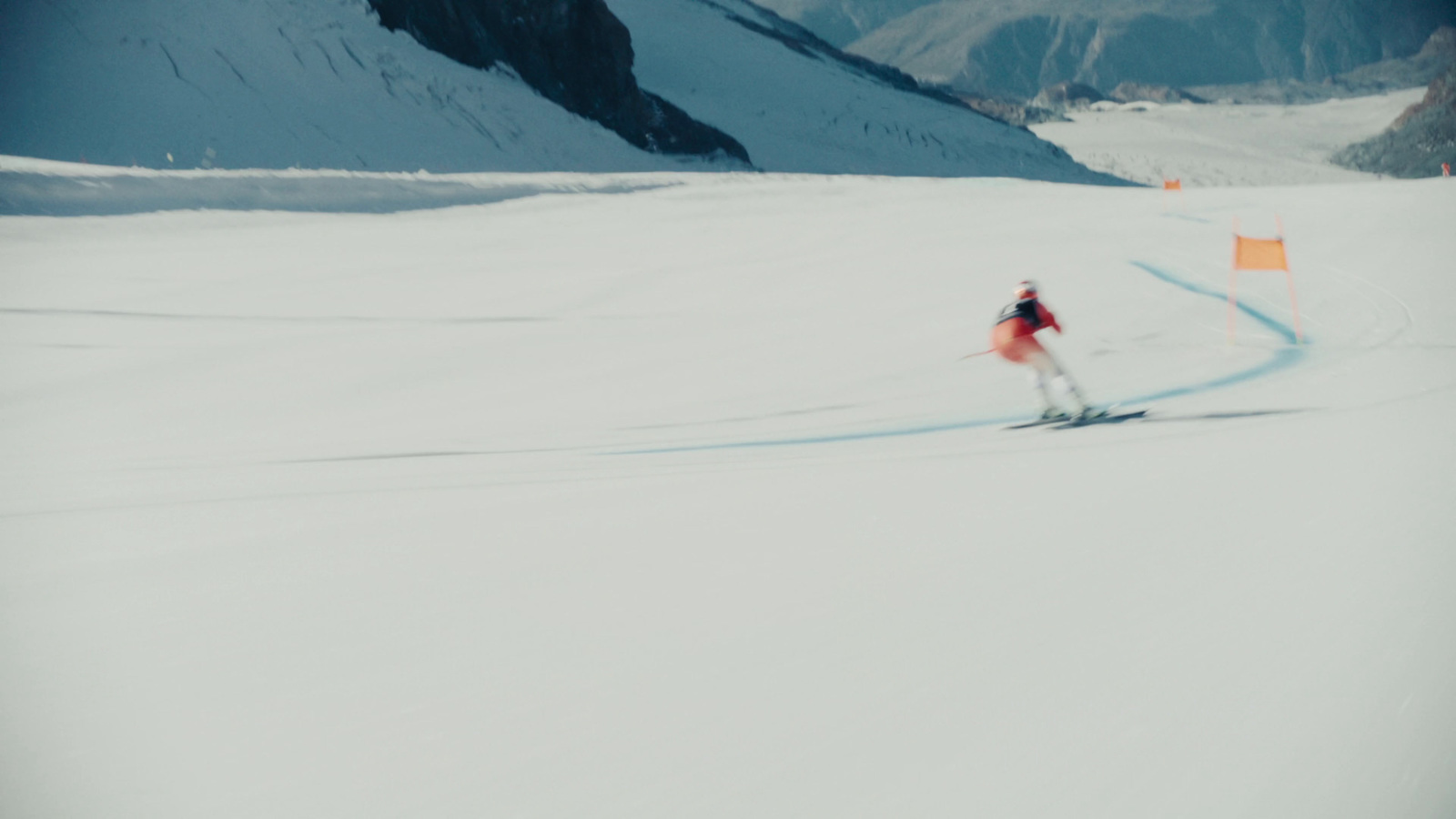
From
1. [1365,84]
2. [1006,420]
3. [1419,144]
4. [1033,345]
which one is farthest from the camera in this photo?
[1365,84]

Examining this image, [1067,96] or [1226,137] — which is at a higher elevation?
[1067,96]

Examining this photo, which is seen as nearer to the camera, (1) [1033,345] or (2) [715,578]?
(2) [715,578]

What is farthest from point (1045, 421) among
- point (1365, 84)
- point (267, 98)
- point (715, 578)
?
point (1365, 84)

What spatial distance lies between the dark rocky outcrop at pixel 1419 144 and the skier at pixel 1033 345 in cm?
4208

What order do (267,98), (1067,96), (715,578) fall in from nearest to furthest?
1. (715,578)
2. (267,98)
3. (1067,96)

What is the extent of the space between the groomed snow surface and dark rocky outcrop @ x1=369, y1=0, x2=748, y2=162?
20.4 metres

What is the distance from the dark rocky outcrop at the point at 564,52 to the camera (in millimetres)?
27750

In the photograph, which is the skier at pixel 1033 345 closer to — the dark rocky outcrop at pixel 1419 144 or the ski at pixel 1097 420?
the ski at pixel 1097 420

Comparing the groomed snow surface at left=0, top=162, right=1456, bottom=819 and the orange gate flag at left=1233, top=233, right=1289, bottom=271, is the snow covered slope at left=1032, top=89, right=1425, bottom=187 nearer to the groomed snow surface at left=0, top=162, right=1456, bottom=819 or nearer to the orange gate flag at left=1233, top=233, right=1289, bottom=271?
the orange gate flag at left=1233, top=233, right=1289, bottom=271

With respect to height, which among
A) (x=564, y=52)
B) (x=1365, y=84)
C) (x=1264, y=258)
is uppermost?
(x=1365, y=84)

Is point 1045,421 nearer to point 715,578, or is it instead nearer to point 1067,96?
point 715,578

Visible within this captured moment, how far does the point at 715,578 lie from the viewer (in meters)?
3.30

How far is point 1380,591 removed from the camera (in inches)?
109

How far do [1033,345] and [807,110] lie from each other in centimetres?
4190
